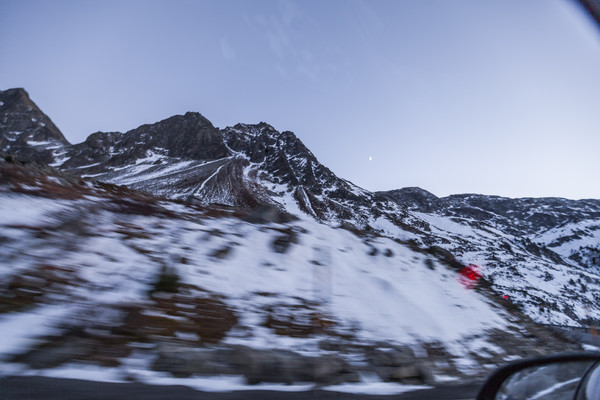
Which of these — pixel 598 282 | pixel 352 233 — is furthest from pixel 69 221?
pixel 598 282

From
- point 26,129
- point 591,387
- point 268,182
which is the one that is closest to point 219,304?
point 591,387

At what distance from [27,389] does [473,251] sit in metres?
80.1

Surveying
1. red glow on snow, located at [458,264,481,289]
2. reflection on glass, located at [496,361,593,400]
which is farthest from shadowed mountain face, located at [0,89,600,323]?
reflection on glass, located at [496,361,593,400]

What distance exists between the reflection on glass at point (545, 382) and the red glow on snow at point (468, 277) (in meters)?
8.42

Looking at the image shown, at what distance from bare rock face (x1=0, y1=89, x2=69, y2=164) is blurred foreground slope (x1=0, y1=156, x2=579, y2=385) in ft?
458

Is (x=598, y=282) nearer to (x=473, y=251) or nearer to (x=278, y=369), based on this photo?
(x=473, y=251)

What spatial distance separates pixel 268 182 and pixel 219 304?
110 metres

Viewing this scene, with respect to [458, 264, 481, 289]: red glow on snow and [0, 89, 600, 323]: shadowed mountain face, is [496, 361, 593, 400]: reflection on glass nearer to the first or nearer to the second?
[458, 264, 481, 289]: red glow on snow

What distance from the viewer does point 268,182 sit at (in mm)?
113938

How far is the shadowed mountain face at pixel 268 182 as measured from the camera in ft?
237

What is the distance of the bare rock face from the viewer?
390 ft

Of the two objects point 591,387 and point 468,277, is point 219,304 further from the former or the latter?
point 468,277

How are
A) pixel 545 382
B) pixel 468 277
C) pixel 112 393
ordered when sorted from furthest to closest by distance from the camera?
1. pixel 468 277
2. pixel 112 393
3. pixel 545 382

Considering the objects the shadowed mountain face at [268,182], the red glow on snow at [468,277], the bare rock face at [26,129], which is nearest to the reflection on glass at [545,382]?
the red glow on snow at [468,277]
